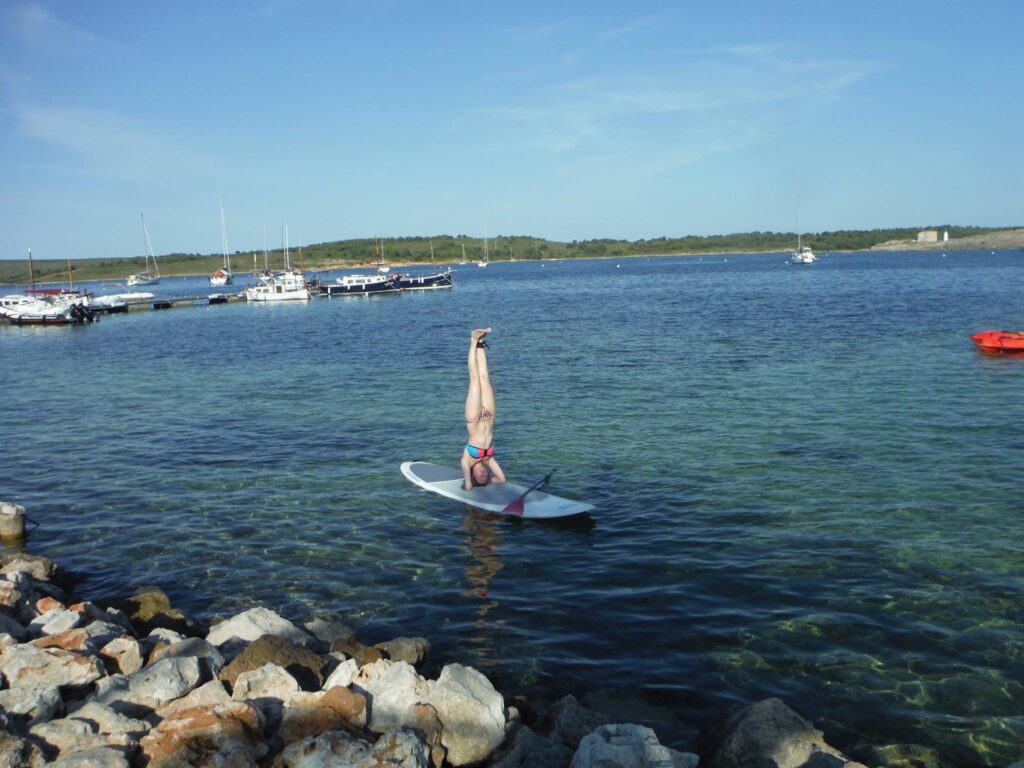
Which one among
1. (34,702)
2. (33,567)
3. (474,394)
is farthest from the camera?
(474,394)

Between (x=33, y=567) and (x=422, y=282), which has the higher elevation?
(x=422, y=282)

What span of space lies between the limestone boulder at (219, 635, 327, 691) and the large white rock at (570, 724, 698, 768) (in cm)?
326

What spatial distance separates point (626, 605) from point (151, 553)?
850 cm

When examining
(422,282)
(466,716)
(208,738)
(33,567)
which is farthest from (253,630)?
(422,282)

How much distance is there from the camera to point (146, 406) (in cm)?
3014

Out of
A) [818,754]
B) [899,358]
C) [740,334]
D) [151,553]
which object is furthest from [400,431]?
[740,334]

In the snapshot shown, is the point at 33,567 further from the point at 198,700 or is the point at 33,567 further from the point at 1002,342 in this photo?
the point at 1002,342

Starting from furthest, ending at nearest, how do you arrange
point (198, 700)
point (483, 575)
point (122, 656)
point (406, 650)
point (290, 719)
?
point (483, 575)
point (406, 650)
point (122, 656)
point (198, 700)
point (290, 719)

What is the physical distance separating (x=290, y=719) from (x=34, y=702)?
245 cm

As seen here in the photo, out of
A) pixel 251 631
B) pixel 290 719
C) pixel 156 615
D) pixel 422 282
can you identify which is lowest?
pixel 156 615

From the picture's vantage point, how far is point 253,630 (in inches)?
400

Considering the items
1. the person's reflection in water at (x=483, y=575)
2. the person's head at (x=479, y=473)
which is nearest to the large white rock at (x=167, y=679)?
the person's reflection in water at (x=483, y=575)

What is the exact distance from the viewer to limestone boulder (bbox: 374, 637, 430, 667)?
995cm

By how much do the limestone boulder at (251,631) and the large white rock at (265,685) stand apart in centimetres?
149
